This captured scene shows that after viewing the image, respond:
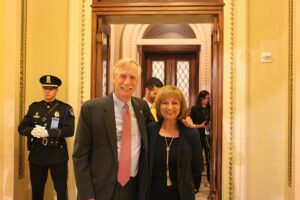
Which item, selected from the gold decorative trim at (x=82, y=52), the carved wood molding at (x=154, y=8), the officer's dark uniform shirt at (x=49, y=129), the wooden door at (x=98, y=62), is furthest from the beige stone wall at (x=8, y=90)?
the carved wood molding at (x=154, y=8)

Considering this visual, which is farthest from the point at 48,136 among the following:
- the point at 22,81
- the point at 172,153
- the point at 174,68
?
the point at 174,68

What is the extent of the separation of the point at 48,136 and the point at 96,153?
1.21 meters

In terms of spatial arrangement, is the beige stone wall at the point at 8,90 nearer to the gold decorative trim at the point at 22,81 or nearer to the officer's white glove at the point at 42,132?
the gold decorative trim at the point at 22,81

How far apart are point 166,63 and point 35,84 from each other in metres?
4.79

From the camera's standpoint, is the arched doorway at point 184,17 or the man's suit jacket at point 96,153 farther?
the arched doorway at point 184,17

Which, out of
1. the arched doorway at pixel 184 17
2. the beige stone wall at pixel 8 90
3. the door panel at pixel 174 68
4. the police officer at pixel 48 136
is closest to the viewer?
the beige stone wall at pixel 8 90

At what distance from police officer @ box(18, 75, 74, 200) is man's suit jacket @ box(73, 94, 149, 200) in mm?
1161

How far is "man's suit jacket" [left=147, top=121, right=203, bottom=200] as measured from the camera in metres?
A: 1.97

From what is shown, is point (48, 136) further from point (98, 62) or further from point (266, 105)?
point (266, 105)

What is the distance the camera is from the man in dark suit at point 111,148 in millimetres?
1898

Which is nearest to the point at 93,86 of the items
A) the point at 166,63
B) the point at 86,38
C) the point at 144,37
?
the point at 86,38

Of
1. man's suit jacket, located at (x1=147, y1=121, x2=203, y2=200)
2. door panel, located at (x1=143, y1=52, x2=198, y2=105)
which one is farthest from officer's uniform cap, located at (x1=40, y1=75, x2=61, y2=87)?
door panel, located at (x1=143, y1=52, x2=198, y2=105)

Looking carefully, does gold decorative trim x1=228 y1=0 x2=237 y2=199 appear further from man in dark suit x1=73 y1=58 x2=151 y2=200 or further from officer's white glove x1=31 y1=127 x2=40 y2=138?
officer's white glove x1=31 y1=127 x2=40 y2=138

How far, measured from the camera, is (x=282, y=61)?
131 inches
